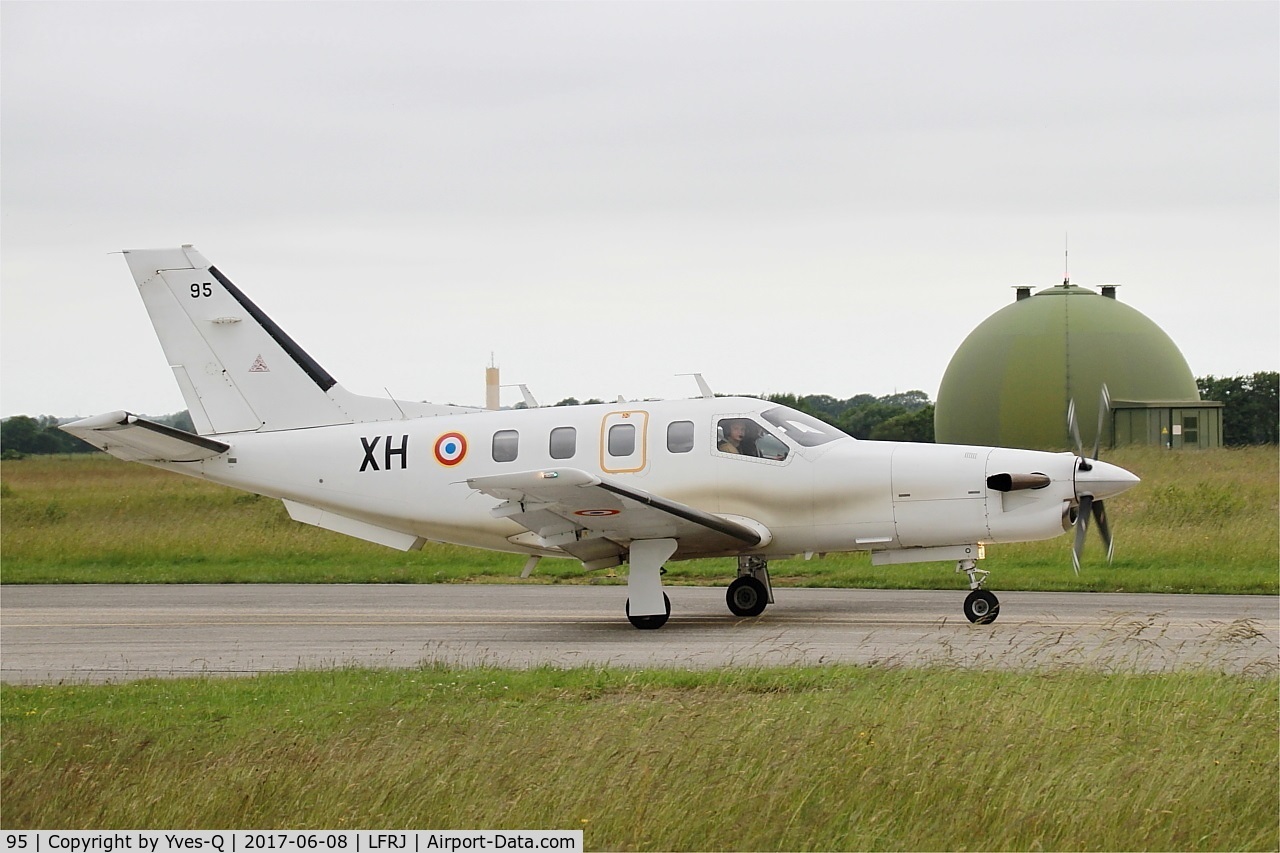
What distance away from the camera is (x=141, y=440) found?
722 inches

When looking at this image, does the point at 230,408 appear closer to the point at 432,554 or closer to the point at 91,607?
the point at 91,607

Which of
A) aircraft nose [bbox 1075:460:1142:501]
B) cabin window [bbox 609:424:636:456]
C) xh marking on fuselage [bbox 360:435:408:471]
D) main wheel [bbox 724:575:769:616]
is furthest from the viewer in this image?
xh marking on fuselage [bbox 360:435:408:471]

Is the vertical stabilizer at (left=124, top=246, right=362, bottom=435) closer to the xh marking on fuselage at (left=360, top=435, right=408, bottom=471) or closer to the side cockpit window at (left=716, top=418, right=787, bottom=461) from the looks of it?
the xh marking on fuselage at (left=360, top=435, right=408, bottom=471)

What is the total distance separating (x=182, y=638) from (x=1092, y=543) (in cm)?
1639

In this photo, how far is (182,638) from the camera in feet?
55.4

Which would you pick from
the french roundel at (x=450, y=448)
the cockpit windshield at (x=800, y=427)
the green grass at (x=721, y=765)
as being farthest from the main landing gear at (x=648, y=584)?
the green grass at (x=721, y=765)

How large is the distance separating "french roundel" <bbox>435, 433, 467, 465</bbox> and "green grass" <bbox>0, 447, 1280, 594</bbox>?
20.6 feet

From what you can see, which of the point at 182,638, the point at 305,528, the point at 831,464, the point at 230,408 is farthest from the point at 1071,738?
the point at 305,528

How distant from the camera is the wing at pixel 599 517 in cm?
1583

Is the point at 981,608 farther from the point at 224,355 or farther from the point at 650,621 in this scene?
the point at 224,355

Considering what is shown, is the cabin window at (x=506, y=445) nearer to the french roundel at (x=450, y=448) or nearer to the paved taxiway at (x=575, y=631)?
the french roundel at (x=450, y=448)

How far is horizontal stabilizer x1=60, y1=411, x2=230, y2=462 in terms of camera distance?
17688 mm

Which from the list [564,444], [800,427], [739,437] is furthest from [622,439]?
[800,427]
